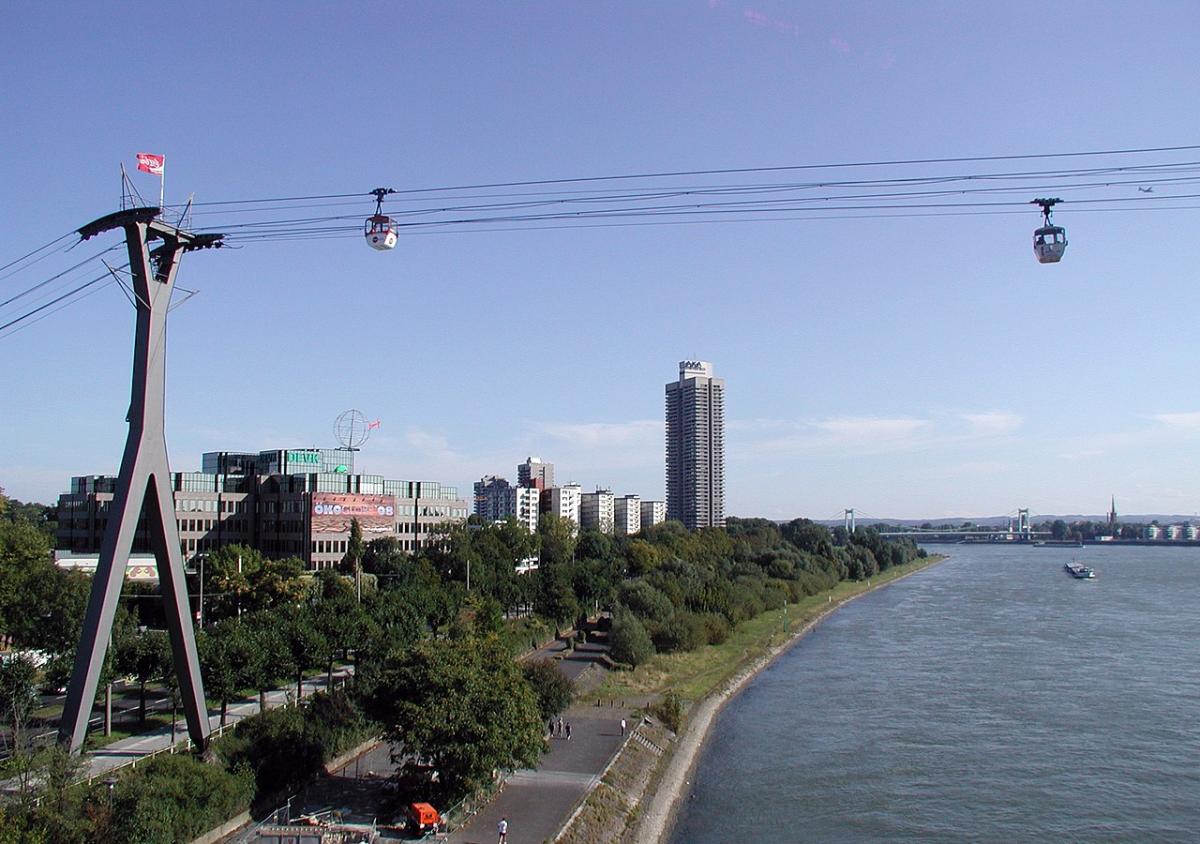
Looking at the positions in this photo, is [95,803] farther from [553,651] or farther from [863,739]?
[553,651]

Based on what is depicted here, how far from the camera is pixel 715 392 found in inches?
5015

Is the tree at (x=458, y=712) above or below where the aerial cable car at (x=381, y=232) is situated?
below

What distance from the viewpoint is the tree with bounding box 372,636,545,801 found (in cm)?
1518

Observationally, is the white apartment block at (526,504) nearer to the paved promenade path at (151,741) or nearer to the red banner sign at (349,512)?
the red banner sign at (349,512)

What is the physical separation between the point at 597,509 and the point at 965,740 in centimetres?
9855

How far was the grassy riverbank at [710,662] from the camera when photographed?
28328mm

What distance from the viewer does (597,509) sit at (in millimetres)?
120688

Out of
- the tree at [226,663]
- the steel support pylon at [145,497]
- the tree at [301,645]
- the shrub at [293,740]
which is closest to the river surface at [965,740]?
the shrub at [293,740]

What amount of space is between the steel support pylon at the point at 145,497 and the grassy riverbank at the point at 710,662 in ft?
48.0

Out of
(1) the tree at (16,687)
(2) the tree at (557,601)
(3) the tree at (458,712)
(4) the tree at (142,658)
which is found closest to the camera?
(3) the tree at (458,712)

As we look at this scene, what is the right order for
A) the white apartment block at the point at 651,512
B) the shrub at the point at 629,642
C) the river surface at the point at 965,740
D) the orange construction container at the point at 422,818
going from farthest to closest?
the white apartment block at the point at 651,512, the shrub at the point at 629,642, the river surface at the point at 965,740, the orange construction container at the point at 422,818

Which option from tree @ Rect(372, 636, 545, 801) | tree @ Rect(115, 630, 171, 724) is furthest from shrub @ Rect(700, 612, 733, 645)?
tree @ Rect(115, 630, 171, 724)

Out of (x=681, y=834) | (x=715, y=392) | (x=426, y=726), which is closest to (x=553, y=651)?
(x=681, y=834)

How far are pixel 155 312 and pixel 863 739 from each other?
60.2 ft
